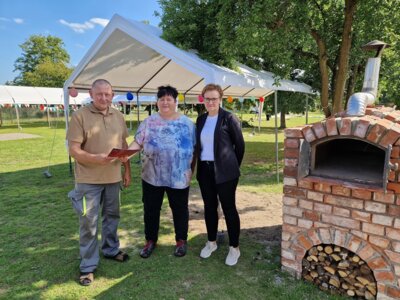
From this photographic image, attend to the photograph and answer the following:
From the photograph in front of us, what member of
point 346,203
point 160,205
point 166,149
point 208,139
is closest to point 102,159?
point 166,149

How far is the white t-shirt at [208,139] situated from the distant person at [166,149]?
117 millimetres

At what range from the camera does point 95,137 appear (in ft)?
8.50

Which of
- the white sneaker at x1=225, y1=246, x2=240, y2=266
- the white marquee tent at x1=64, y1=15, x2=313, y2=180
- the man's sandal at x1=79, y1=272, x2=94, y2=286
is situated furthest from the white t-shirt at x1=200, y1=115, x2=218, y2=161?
the man's sandal at x1=79, y1=272, x2=94, y2=286

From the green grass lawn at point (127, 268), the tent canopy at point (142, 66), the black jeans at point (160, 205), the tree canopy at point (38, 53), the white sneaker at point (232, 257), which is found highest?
the tree canopy at point (38, 53)

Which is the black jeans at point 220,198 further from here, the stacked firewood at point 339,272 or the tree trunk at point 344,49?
the tree trunk at point 344,49

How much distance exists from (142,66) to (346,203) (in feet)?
15.8

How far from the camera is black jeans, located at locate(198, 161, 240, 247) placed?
2.81m

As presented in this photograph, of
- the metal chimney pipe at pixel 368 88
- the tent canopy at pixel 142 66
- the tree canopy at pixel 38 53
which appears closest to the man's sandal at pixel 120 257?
the tent canopy at pixel 142 66

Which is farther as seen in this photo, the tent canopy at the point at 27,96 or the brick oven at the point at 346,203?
the tent canopy at the point at 27,96

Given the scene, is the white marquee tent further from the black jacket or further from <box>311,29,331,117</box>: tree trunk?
the black jacket

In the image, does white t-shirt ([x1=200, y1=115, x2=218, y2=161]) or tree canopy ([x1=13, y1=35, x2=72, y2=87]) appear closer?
white t-shirt ([x1=200, y1=115, x2=218, y2=161])

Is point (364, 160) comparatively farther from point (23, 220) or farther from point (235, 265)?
point (23, 220)

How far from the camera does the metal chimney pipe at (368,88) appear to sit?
247 centimetres

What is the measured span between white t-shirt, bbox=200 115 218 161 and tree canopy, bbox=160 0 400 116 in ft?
9.00
